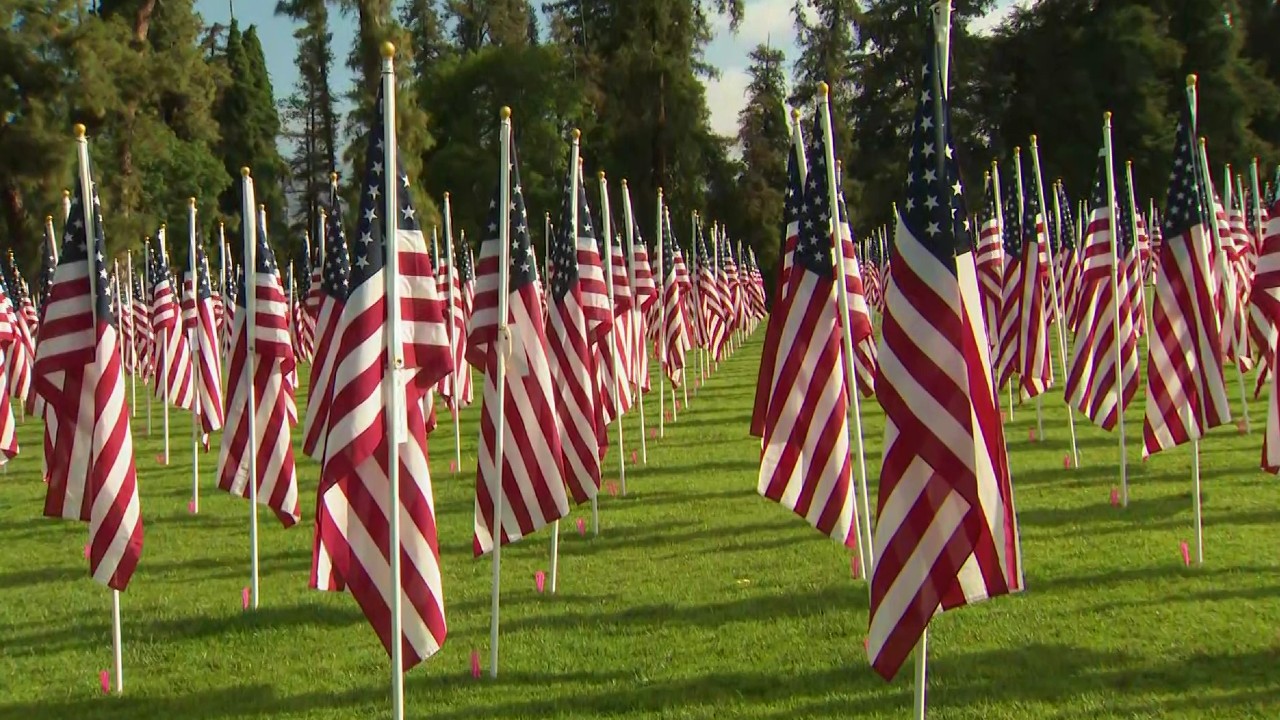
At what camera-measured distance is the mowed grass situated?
7.67 meters

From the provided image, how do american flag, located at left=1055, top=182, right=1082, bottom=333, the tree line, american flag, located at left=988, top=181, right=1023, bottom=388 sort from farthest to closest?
the tree line
american flag, located at left=1055, top=182, right=1082, bottom=333
american flag, located at left=988, top=181, right=1023, bottom=388

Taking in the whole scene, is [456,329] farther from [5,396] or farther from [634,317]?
[5,396]

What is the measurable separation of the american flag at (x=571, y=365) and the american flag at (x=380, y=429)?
2.79 m

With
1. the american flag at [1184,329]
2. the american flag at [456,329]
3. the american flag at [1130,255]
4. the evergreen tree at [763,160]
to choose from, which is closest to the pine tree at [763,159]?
the evergreen tree at [763,160]

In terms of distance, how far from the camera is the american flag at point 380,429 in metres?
6.46

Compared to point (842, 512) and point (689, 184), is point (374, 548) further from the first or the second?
point (689, 184)

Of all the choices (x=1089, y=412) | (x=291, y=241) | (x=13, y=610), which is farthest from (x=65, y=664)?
(x=291, y=241)

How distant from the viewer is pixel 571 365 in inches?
397

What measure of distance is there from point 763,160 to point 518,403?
56627 mm

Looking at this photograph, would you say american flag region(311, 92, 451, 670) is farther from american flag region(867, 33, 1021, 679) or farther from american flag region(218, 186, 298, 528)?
american flag region(218, 186, 298, 528)

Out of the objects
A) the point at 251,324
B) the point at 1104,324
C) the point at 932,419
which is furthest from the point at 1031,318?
the point at 932,419

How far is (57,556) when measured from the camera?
1291 cm

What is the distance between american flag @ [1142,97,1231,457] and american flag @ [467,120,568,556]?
517 cm

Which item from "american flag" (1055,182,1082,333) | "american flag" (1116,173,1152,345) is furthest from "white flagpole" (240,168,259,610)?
"american flag" (1055,182,1082,333)
